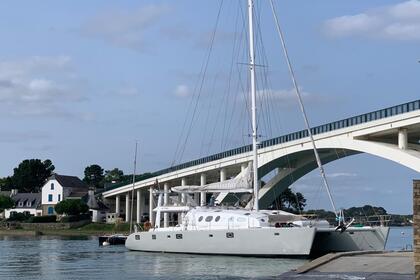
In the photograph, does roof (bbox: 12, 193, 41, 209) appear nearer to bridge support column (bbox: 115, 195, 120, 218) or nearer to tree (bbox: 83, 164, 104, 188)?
bridge support column (bbox: 115, 195, 120, 218)

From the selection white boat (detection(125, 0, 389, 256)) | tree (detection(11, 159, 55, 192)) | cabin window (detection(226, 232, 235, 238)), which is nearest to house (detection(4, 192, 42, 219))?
tree (detection(11, 159, 55, 192))

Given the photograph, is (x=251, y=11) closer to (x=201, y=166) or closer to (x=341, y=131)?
(x=341, y=131)

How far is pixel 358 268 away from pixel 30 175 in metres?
149

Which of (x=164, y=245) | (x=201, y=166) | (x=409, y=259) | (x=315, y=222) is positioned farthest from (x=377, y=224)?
(x=201, y=166)

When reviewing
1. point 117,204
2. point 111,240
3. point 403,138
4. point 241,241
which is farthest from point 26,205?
point 241,241

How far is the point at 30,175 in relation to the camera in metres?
167

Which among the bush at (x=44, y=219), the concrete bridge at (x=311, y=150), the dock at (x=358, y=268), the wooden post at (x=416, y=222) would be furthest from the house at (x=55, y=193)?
the wooden post at (x=416, y=222)

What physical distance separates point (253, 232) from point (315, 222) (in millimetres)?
3917

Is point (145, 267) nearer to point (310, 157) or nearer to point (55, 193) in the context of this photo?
point (310, 157)

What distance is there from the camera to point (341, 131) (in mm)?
62594

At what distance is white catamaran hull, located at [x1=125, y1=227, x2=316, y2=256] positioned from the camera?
40125mm

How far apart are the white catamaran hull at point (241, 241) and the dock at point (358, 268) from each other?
10.8m

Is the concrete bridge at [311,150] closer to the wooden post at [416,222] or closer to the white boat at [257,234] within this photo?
the white boat at [257,234]

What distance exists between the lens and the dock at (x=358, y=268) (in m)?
22.4
